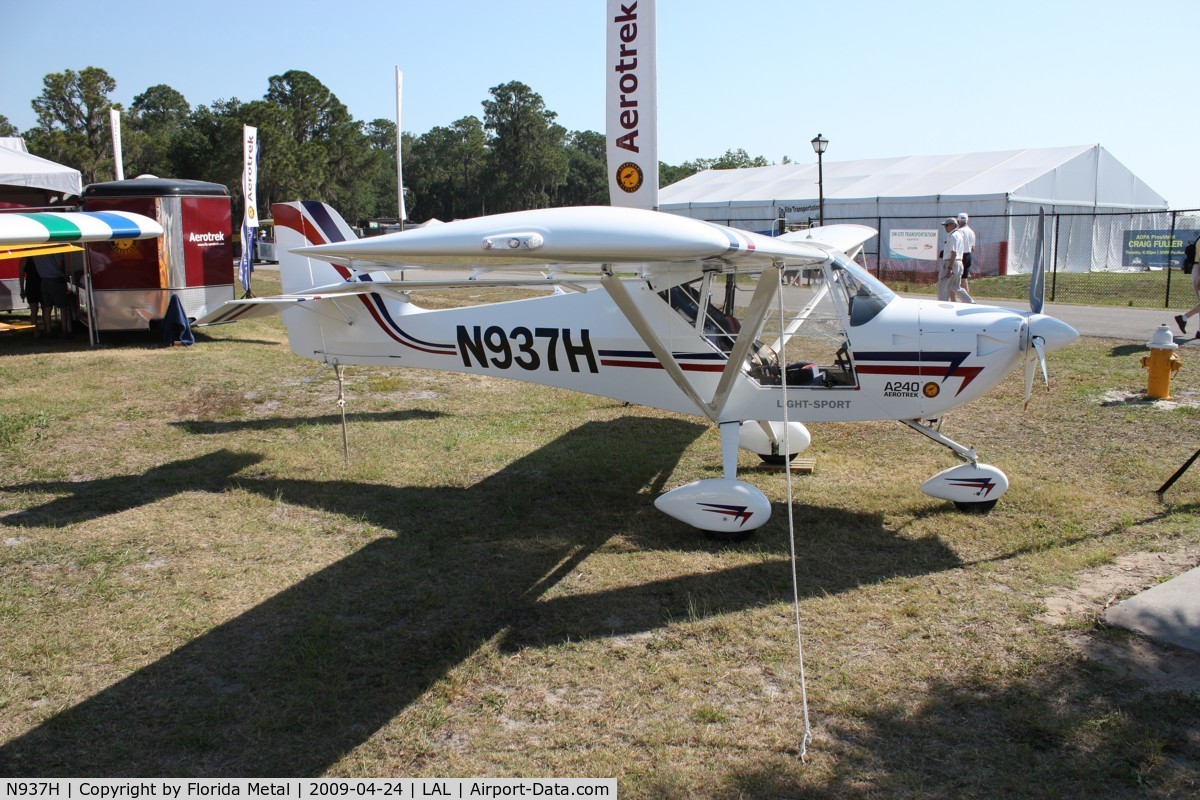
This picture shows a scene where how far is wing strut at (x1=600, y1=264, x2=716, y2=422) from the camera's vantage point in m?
5.21

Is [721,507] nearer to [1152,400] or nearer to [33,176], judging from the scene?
[1152,400]

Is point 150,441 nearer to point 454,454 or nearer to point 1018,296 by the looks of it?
point 454,454

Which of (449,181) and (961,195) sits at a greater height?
(449,181)

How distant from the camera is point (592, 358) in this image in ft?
22.6

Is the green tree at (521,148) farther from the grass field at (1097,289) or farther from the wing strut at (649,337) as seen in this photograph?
the wing strut at (649,337)

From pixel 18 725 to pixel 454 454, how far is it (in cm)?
472

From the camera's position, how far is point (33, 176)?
634 inches

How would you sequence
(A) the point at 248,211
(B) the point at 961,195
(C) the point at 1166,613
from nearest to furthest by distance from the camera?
1. (C) the point at 1166,613
2. (A) the point at 248,211
3. (B) the point at 961,195

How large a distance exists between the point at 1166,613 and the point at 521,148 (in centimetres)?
7519

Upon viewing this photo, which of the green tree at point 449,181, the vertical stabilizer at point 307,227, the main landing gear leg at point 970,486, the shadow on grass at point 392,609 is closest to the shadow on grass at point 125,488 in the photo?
the shadow on grass at point 392,609

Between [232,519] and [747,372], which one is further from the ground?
[747,372]

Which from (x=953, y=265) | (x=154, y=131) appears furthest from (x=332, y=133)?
(x=953, y=265)

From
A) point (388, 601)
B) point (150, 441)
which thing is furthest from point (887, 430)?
point (150, 441)

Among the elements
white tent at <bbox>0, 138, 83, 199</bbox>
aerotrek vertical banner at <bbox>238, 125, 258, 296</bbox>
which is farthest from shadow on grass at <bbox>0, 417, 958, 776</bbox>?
aerotrek vertical banner at <bbox>238, 125, 258, 296</bbox>
